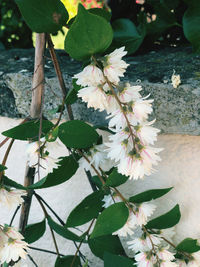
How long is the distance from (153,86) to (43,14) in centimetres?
19

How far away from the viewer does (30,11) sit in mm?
434

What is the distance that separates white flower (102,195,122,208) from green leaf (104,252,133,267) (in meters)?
0.06

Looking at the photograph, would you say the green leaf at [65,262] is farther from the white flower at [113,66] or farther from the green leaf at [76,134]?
the white flower at [113,66]

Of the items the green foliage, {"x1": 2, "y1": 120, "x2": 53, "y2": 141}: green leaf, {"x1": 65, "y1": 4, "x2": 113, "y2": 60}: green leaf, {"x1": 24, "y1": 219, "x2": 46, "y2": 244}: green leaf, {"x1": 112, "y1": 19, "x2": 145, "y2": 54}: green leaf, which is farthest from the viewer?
the green foliage

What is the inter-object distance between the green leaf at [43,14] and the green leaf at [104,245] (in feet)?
0.94

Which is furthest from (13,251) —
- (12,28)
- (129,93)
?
(12,28)

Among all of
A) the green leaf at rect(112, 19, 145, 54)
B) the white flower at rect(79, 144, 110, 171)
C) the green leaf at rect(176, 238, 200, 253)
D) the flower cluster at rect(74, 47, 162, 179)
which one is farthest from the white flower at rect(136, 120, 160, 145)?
the green leaf at rect(112, 19, 145, 54)

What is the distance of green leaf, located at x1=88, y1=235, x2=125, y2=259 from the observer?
1.83ft

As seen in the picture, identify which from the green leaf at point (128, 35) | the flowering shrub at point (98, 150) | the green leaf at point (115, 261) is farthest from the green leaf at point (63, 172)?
the green leaf at point (128, 35)

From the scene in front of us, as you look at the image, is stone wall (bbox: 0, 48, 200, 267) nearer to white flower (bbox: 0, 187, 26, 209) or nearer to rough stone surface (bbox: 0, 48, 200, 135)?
rough stone surface (bbox: 0, 48, 200, 135)

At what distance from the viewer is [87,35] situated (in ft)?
1.24

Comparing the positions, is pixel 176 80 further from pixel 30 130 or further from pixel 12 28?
pixel 12 28

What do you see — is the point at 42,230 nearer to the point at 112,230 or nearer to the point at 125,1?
the point at 112,230

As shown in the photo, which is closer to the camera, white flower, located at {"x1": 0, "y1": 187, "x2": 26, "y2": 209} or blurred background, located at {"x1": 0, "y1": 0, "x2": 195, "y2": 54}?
white flower, located at {"x1": 0, "y1": 187, "x2": 26, "y2": 209}
